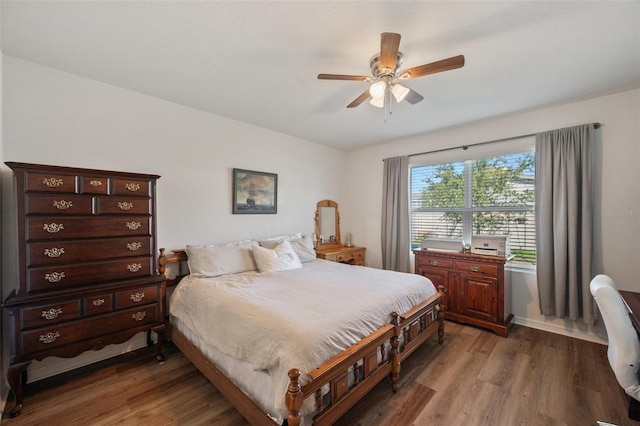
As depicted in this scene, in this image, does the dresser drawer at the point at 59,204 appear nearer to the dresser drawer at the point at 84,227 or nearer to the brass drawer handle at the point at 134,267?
the dresser drawer at the point at 84,227

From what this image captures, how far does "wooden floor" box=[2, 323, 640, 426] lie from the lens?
1.71 meters

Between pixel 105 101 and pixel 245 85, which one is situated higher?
pixel 245 85

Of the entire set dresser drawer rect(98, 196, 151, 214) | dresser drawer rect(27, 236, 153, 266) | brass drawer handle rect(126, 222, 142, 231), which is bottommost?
dresser drawer rect(27, 236, 153, 266)

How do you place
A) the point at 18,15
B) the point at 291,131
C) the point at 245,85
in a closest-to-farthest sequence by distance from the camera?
the point at 18,15, the point at 245,85, the point at 291,131

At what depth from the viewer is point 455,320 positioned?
3242mm

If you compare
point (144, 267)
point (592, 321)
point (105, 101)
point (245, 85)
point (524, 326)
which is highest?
point (245, 85)

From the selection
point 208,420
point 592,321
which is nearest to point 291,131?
point 208,420

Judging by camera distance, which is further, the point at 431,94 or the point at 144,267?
the point at 431,94

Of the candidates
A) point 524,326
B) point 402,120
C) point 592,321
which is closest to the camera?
point 592,321

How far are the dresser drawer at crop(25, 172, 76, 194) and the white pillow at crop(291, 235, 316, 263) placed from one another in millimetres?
2230

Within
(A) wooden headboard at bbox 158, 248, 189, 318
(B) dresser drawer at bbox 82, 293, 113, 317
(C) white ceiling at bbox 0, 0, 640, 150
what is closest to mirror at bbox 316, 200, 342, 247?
(C) white ceiling at bbox 0, 0, 640, 150

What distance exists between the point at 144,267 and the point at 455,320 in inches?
138

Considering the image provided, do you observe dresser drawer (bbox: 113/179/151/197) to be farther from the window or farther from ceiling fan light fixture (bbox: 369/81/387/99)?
the window

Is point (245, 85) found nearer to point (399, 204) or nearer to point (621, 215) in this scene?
point (399, 204)
